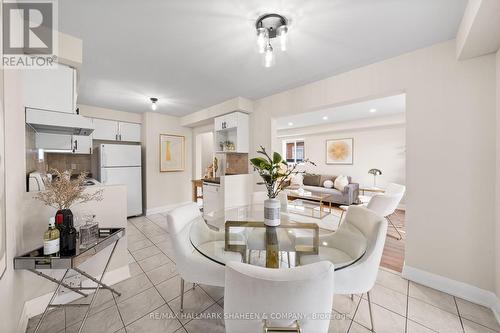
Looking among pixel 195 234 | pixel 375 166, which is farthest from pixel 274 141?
pixel 375 166

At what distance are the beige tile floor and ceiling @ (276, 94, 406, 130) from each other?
3.17 metres

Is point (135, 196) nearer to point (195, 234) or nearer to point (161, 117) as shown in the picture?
point (161, 117)

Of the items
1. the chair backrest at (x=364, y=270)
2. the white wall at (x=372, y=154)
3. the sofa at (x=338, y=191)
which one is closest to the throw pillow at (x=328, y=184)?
the sofa at (x=338, y=191)

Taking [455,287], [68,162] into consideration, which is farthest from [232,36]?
[68,162]

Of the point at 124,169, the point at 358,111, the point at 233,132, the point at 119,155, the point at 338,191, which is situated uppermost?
the point at 358,111

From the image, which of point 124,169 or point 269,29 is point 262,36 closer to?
point 269,29

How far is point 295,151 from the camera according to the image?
24.8 feet

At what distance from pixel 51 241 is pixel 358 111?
5587 mm

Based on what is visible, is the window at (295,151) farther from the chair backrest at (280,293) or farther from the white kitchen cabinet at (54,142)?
the chair backrest at (280,293)

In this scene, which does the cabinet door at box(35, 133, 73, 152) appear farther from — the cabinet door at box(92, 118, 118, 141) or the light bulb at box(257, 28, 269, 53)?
the light bulb at box(257, 28, 269, 53)

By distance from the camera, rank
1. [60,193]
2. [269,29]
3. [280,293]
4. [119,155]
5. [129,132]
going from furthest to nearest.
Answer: [129,132], [119,155], [269,29], [60,193], [280,293]

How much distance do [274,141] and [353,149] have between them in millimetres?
3649

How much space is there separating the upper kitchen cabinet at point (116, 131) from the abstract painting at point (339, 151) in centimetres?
570

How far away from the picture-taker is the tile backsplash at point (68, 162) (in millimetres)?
3615
